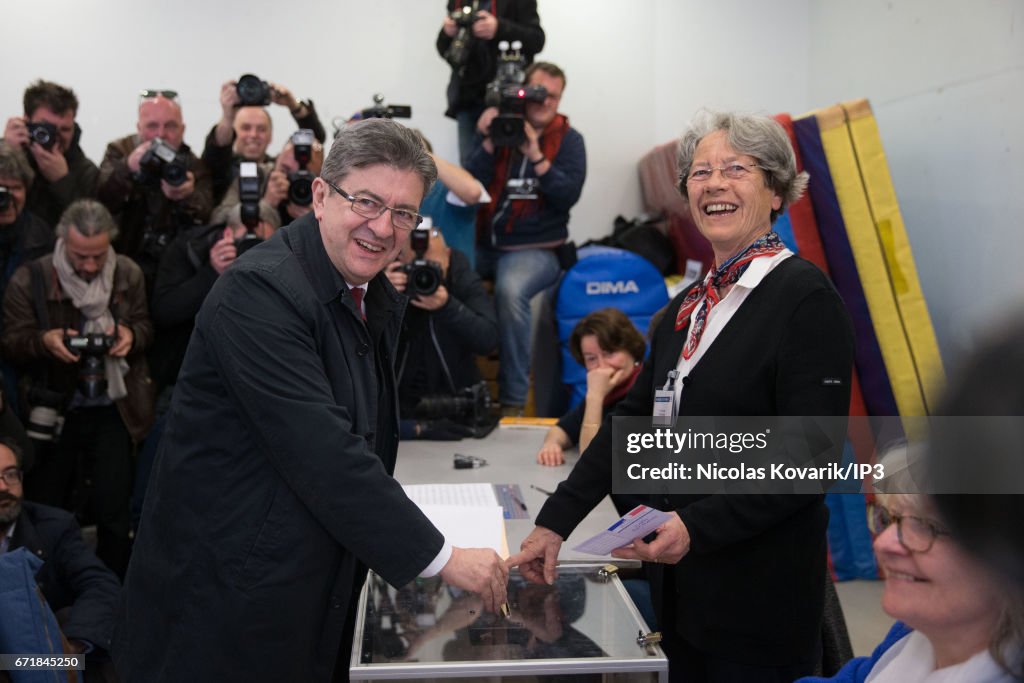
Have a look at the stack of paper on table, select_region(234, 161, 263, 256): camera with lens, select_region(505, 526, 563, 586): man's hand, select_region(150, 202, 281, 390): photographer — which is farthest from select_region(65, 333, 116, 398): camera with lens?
select_region(505, 526, 563, 586): man's hand

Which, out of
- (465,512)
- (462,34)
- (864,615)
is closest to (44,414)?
(465,512)

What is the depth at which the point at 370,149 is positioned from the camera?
4.62 ft

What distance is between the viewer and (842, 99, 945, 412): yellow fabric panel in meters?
3.54

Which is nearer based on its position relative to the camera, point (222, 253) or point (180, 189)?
point (222, 253)

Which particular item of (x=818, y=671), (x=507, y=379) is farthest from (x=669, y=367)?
(x=507, y=379)

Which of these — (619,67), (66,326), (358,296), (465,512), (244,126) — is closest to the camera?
(358,296)

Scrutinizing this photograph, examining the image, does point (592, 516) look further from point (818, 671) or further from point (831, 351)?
point (831, 351)

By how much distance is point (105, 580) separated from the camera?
2430 mm

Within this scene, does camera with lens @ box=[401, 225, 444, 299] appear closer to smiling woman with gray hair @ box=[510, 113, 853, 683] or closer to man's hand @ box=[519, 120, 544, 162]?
man's hand @ box=[519, 120, 544, 162]

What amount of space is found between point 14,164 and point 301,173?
3.08 ft

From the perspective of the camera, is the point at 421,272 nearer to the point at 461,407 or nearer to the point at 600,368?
the point at 461,407

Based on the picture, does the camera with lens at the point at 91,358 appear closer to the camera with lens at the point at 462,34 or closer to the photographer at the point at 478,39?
the photographer at the point at 478,39

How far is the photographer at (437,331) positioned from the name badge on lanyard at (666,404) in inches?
56.3

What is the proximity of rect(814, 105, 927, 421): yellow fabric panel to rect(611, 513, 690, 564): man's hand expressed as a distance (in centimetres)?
239
